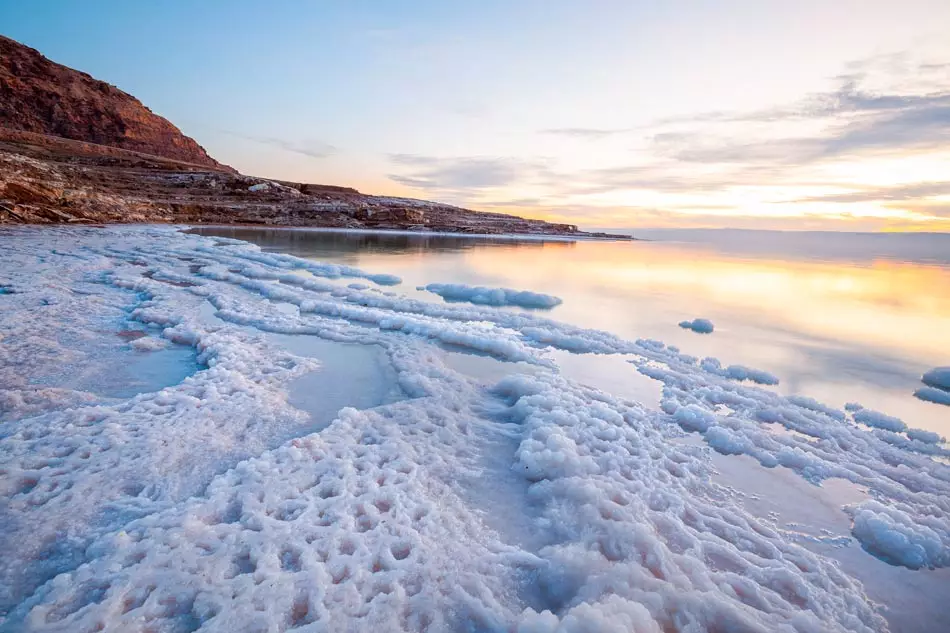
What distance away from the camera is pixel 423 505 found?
280 centimetres

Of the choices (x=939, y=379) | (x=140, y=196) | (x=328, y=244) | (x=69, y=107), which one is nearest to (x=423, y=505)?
(x=939, y=379)

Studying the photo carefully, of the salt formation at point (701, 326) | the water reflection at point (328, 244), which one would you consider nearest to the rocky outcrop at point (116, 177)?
the water reflection at point (328, 244)

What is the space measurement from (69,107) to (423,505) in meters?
107

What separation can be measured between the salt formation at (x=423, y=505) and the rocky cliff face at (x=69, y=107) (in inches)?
3745

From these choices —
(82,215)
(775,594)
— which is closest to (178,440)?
(775,594)

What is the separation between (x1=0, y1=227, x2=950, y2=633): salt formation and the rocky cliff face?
312 feet

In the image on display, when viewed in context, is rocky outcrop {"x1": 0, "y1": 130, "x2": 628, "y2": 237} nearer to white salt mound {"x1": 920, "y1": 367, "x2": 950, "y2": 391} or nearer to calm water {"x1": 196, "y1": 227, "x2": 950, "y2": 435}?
calm water {"x1": 196, "y1": 227, "x2": 950, "y2": 435}

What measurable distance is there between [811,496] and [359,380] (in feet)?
14.5

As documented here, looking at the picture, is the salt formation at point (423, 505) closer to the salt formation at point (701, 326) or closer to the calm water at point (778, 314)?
the calm water at point (778, 314)

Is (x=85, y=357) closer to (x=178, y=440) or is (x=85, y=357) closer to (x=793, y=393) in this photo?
(x=178, y=440)

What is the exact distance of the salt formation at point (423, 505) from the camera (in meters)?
2.05

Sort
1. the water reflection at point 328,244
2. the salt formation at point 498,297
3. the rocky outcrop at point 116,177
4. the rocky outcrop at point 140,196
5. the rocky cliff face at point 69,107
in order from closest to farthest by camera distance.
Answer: the salt formation at point 498,297
the water reflection at point 328,244
the rocky outcrop at point 140,196
the rocky outcrop at point 116,177
the rocky cliff face at point 69,107

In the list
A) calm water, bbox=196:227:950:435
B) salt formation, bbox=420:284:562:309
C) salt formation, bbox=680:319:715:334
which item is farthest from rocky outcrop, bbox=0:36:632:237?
salt formation, bbox=680:319:715:334

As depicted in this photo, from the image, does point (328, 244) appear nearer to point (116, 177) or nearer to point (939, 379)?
point (939, 379)
